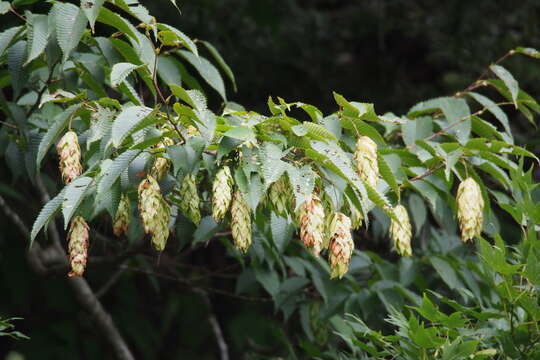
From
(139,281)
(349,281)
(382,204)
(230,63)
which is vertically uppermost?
(382,204)

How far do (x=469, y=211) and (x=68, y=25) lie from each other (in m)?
1.00

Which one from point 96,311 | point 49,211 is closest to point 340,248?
point 49,211

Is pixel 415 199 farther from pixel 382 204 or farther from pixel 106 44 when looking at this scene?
pixel 106 44

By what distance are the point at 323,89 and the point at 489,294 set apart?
1.85 metres

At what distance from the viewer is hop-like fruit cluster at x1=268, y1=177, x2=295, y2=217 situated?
136cm

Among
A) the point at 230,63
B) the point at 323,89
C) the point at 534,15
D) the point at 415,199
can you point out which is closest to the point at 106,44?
the point at 415,199

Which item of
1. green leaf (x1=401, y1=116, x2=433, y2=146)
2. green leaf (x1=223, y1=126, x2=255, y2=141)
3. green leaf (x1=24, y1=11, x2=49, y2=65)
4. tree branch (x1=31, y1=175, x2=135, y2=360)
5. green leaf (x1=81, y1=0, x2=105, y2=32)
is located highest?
green leaf (x1=81, y1=0, x2=105, y2=32)

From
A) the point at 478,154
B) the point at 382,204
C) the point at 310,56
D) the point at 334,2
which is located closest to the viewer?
the point at 382,204

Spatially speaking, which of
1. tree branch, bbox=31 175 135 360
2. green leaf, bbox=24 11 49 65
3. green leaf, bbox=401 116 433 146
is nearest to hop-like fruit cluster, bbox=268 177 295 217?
green leaf, bbox=24 11 49 65

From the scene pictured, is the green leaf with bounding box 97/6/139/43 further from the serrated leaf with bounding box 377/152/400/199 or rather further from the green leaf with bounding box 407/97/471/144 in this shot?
the green leaf with bounding box 407/97/471/144

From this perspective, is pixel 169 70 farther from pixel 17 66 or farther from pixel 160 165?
pixel 160 165

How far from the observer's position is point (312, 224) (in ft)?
4.10

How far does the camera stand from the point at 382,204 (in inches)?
52.3

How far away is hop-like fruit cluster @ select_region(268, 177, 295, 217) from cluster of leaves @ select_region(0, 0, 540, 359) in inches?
0.8
